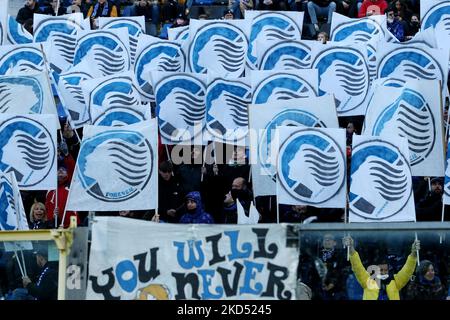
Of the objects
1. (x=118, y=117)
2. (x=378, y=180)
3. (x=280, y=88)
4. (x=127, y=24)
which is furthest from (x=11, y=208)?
(x=127, y=24)

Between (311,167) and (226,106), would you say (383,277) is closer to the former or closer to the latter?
(311,167)

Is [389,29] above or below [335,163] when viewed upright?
above

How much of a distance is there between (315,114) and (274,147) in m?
1.10

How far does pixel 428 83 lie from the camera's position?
62.4 ft

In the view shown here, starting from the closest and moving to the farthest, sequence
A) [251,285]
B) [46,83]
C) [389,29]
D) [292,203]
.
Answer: [251,285]
[292,203]
[46,83]
[389,29]

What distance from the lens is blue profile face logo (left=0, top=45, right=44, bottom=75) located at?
2242 centimetres

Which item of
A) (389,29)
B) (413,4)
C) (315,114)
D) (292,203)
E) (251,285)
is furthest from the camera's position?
(413,4)

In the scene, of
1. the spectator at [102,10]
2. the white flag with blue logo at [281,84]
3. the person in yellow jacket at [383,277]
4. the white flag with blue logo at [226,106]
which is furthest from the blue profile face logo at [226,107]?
the person in yellow jacket at [383,277]

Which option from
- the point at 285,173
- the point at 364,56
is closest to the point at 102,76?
the point at 364,56

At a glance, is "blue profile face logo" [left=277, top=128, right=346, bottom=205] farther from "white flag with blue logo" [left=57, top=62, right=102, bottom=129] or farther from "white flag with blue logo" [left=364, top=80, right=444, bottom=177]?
"white flag with blue logo" [left=57, top=62, right=102, bottom=129]

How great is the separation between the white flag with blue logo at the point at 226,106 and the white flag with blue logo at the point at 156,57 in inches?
82.2

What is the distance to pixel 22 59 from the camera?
22484 millimetres

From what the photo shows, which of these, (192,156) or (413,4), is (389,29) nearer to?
(413,4)

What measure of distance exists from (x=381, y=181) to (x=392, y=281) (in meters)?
4.58
